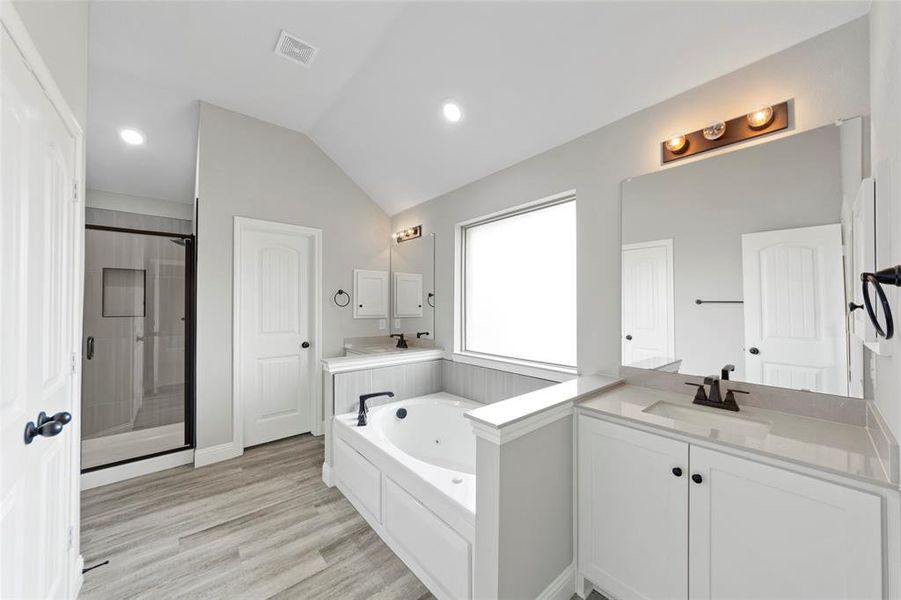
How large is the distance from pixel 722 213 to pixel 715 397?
0.89 m

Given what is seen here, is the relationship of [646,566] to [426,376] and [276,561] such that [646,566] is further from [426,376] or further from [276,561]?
[426,376]

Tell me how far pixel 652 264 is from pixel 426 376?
2.07m

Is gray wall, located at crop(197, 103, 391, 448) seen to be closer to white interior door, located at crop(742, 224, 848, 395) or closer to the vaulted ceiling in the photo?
the vaulted ceiling

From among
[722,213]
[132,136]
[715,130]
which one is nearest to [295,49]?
[132,136]

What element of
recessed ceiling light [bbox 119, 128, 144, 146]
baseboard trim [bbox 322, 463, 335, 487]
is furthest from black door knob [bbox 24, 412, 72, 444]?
recessed ceiling light [bbox 119, 128, 144, 146]

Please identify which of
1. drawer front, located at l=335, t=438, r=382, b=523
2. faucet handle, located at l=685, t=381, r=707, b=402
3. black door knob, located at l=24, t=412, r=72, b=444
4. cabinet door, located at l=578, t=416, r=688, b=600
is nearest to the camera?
black door knob, located at l=24, t=412, r=72, b=444

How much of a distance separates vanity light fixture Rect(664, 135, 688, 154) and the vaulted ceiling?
0.81 feet

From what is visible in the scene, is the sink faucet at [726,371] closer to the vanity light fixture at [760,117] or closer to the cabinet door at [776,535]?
the cabinet door at [776,535]

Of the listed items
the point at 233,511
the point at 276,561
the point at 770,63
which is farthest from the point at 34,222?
the point at 770,63

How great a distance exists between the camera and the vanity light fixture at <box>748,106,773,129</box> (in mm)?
1546

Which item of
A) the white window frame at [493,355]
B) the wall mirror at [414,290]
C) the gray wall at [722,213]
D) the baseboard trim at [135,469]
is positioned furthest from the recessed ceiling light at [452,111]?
the baseboard trim at [135,469]

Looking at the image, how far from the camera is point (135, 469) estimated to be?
2.64m

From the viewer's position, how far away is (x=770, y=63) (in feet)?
5.09

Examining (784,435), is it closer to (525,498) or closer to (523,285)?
(525,498)
